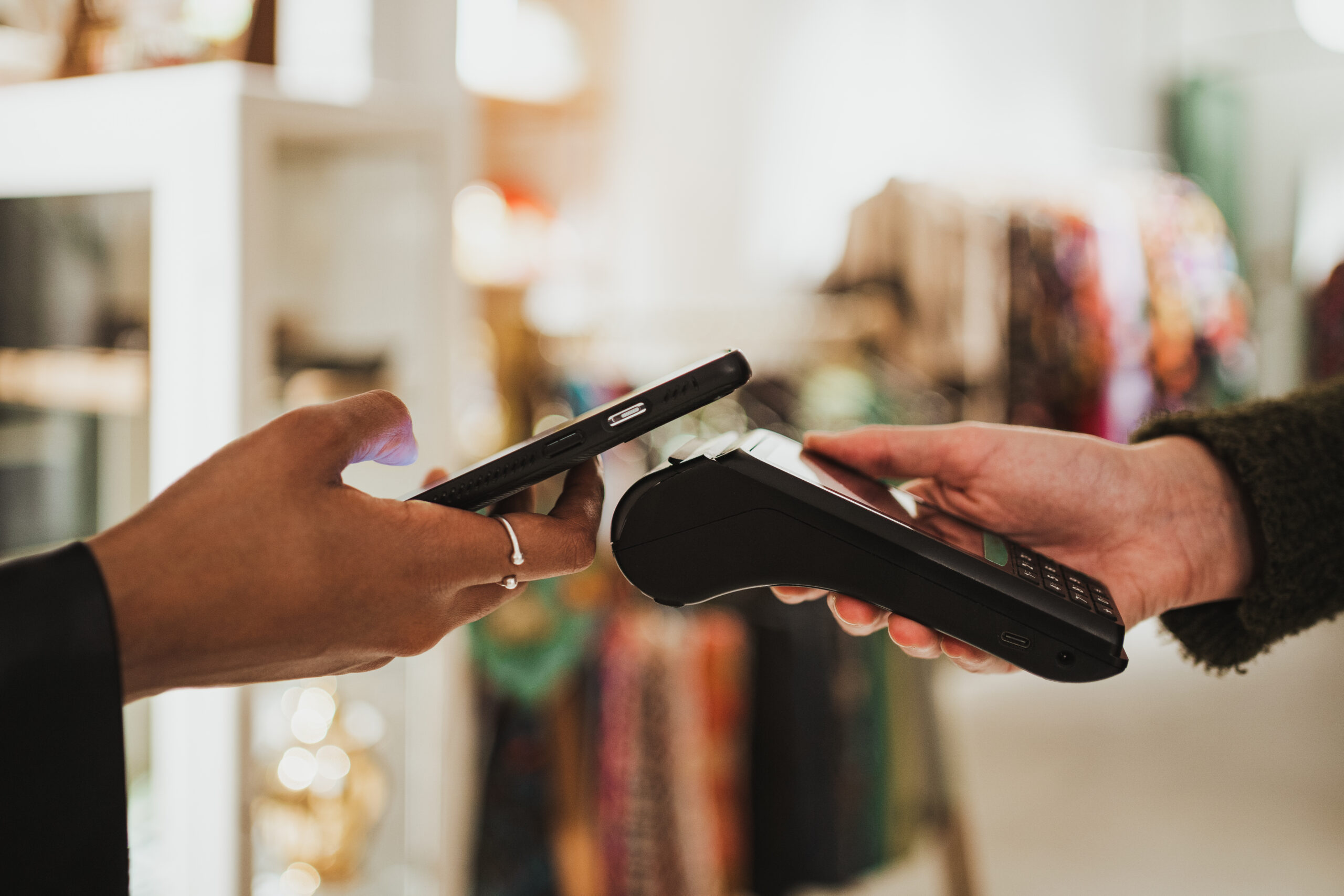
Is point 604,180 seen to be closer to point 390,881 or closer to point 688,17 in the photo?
point 688,17

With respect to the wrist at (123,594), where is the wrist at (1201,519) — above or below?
below

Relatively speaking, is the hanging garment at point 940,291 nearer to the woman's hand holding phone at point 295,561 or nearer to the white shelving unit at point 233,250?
the white shelving unit at point 233,250

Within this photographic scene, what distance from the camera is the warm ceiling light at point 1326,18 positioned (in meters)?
2.46

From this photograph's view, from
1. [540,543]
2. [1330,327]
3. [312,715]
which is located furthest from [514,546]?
[1330,327]

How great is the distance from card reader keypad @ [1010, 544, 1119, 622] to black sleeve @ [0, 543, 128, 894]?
0.48m

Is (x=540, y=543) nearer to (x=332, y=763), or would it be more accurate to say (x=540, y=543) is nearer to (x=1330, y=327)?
(x=332, y=763)

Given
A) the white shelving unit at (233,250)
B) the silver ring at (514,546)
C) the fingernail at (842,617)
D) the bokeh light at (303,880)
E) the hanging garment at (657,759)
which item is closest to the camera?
the silver ring at (514,546)

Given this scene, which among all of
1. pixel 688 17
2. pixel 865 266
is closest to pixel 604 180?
pixel 688 17

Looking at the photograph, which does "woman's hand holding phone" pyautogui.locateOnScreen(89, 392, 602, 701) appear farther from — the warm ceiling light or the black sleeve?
the warm ceiling light

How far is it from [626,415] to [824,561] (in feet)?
0.51

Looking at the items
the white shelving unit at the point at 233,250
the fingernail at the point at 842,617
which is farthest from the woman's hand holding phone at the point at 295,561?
the white shelving unit at the point at 233,250

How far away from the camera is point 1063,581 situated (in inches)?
22.7

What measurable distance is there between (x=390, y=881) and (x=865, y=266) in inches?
61.6

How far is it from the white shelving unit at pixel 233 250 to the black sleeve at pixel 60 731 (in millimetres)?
454
